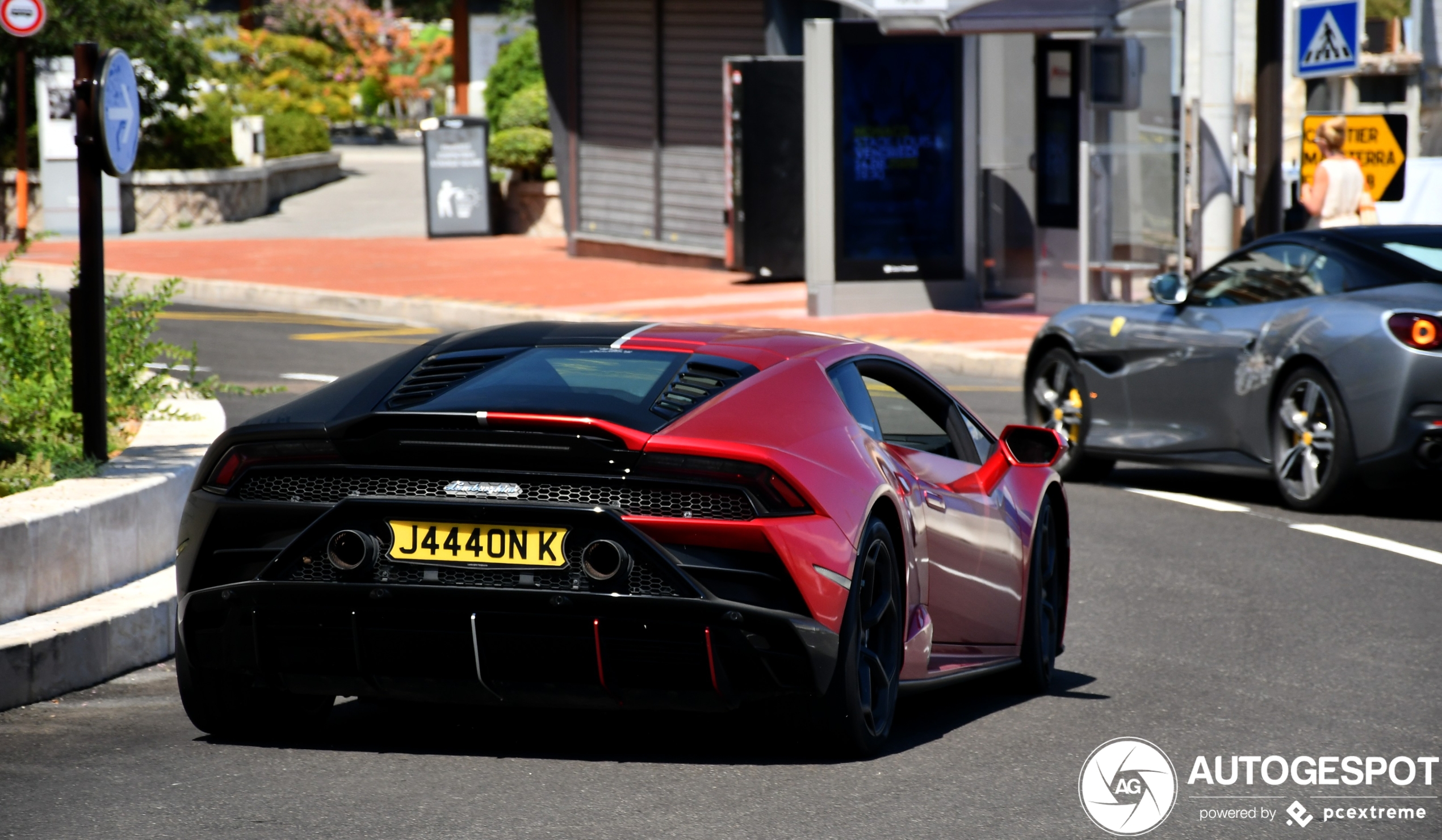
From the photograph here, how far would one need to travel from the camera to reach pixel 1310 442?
10.4 meters

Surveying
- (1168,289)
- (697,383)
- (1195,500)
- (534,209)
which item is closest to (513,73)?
(534,209)

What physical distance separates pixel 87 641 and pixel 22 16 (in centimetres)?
1845

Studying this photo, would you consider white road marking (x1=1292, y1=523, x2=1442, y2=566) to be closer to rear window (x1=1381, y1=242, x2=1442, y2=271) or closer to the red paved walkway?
rear window (x1=1381, y1=242, x2=1442, y2=271)

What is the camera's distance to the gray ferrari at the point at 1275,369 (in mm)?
9820

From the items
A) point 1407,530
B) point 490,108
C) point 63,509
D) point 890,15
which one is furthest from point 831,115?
point 490,108

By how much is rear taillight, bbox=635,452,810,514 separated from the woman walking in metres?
11.8

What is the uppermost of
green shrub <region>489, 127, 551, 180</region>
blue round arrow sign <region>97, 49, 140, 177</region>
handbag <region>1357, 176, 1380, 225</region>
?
green shrub <region>489, 127, 551, 180</region>

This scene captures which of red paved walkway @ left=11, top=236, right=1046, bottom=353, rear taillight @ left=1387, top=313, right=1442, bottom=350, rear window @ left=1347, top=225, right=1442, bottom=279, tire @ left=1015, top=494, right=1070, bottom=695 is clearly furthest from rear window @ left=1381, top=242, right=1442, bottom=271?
red paved walkway @ left=11, top=236, right=1046, bottom=353

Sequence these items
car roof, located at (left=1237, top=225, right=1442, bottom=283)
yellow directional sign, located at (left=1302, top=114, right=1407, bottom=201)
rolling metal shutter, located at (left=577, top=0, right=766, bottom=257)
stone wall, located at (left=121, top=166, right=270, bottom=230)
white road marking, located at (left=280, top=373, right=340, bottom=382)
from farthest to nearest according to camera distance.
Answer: stone wall, located at (left=121, top=166, right=270, bottom=230), rolling metal shutter, located at (left=577, top=0, right=766, bottom=257), yellow directional sign, located at (left=1302, top=114, right=1407, bottom=201), white road marking, located at (left=280, top=373, right=340, bottom=382), car roof, located at (left=1237, top=225, right=1442, bottom=283)

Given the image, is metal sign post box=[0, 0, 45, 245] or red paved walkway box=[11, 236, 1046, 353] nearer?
red paved walkway box=[11, 236, 1046, 353]

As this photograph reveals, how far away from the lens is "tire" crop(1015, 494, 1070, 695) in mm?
6633

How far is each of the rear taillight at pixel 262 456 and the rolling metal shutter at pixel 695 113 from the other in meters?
21.2

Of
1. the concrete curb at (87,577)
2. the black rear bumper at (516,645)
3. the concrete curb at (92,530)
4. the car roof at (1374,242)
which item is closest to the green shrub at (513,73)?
the car roof at (1374,242)

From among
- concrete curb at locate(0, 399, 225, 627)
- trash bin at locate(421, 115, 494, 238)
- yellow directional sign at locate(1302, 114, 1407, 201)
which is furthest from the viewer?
trash bin at locate(421, 115, 494, 238)
